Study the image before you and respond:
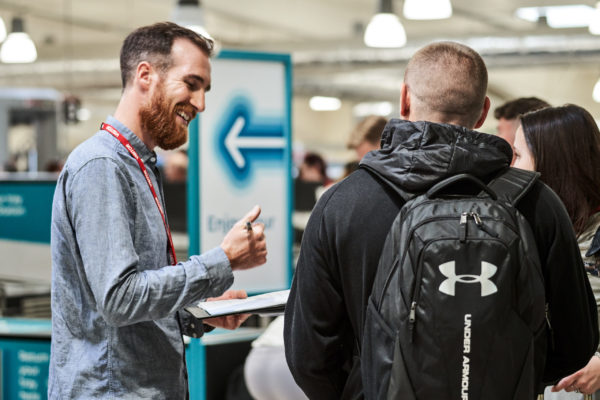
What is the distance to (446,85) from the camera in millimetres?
1597

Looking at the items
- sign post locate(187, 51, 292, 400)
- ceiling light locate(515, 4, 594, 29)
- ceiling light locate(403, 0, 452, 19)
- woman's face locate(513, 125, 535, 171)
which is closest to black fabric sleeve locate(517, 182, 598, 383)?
woman's face locate(513, 125, 535, 171)

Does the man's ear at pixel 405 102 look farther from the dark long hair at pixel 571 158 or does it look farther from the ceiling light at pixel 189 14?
the ceiling light at pixel 189 14

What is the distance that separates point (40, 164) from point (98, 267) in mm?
12223

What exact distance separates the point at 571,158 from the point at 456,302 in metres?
1.06

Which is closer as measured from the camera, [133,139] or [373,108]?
[133,139]

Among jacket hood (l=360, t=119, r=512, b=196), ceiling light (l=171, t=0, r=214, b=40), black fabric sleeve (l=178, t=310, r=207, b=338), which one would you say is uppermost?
ceiling light (l=171, t=0, r=214, b=40)

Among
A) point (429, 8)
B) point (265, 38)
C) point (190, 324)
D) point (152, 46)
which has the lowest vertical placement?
point (190, 324)

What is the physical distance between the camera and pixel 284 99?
3.42 meters

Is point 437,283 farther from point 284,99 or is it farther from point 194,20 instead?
point 194,20

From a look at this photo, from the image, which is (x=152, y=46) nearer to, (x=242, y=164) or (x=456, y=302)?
(x=456, y=302)

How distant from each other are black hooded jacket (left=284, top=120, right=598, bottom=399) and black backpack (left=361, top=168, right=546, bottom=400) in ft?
0.19

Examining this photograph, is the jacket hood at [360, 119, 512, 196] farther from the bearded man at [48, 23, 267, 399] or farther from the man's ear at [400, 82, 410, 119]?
the bearded man at [48, 23, 267, 399]

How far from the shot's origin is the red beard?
1.81m

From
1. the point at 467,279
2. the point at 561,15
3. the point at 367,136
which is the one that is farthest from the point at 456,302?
the point at 561,15
